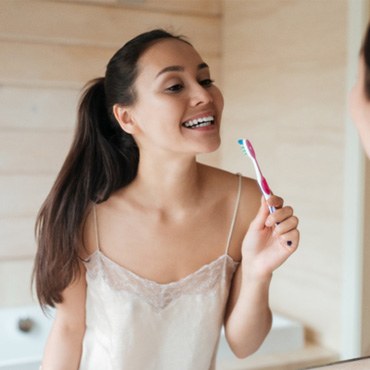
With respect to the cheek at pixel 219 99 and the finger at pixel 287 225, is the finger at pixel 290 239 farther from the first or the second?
the cheek at pixel 219 99

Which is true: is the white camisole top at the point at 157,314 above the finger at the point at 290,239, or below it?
below

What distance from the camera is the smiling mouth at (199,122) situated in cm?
65

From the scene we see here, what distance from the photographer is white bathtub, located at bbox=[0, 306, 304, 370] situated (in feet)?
2.37

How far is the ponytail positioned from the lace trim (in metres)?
0.03

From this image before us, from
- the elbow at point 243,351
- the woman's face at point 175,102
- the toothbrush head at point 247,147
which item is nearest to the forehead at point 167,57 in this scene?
the woman's face at point 175,102

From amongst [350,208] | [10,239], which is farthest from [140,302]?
[350,208]

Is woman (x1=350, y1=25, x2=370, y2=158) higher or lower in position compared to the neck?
higher

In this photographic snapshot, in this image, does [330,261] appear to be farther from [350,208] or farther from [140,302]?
[140,302]

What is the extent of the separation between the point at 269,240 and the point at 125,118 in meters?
0.20

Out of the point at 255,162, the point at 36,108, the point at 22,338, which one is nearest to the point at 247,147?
the point at 255,162

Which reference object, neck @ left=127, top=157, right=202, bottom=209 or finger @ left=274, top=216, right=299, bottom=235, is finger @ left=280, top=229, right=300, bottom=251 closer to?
finger @ left=274, top=216, right=299, bottom=235

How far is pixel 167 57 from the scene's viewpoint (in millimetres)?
680

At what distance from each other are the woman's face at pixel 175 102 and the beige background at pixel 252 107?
57 mm

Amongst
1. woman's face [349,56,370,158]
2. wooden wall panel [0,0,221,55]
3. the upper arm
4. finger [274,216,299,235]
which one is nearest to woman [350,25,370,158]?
woman's face [349,56,370,158]
